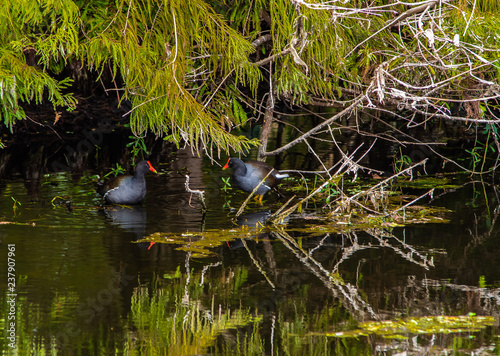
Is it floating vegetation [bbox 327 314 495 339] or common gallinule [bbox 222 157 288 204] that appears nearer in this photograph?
floating vegetation [bbox 327 314 495 339]

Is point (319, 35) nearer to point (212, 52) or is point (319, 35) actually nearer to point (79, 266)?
point (212, 52)

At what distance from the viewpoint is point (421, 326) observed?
402cm

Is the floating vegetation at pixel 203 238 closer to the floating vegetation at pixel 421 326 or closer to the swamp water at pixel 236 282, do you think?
the swamp water at pixel 236 282

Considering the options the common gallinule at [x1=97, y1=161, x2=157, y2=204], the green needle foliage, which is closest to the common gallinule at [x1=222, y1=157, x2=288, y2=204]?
the green needle foliage

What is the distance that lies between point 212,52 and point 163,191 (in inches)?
65.9

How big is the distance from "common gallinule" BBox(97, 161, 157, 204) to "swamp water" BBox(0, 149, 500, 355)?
13 cm

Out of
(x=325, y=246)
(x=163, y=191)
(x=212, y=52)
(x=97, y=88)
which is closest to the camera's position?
(x=325, y=246)

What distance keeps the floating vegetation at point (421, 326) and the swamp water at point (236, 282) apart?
11 millimetres

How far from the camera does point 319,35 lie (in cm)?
691

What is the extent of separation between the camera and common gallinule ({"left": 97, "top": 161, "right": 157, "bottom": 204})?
23.9 feet

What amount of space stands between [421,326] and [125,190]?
159 inches

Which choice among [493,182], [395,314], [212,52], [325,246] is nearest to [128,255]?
[325,246]

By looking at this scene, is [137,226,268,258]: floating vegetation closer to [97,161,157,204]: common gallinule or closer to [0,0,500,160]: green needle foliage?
[0,0,500,160]: green needle foliage

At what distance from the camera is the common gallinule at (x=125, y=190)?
7281 mm
